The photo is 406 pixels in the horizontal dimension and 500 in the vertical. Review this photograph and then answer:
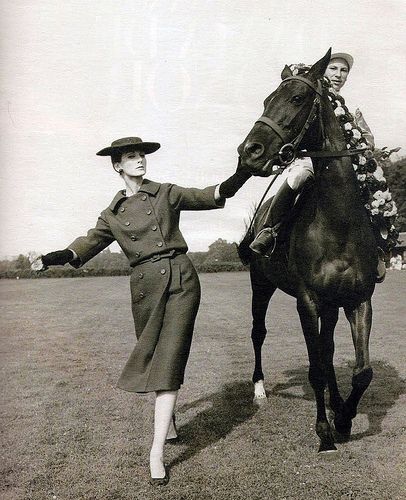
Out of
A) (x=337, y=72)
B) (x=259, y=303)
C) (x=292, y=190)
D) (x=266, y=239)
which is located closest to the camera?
(x=292, y=190)

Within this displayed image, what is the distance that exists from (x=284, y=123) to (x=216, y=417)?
3013 millimetres

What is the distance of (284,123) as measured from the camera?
4.45 meters

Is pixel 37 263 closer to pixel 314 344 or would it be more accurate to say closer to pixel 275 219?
pixel 275 219

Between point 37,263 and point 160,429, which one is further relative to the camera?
point 37,263

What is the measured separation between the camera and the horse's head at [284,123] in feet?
13.8

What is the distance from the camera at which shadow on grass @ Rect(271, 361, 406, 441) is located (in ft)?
18.6

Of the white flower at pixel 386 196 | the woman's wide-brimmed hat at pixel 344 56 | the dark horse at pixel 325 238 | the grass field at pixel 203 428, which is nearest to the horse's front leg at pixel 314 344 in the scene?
the dark horse at pixel 325 238

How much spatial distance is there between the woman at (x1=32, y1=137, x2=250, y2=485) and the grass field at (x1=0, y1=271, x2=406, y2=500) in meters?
0.50

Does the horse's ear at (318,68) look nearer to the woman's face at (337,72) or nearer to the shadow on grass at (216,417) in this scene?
the woman's face at (337,72)

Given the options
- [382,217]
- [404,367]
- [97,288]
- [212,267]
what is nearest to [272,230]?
[382,217]

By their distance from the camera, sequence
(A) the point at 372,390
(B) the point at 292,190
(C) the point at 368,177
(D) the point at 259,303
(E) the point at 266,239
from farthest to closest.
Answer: (D) the point at 259,303
(A) the point at 372,390
(C) the point at 368,177
(E) the point at 266,239
(B) the point at 292,190

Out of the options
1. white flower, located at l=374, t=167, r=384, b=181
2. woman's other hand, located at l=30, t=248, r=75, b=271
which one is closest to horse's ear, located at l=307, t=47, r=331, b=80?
white flower, located at l=374, t=167, r=384, b=181

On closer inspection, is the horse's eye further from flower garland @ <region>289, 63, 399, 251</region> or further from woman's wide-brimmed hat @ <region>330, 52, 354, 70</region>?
woman's wide-brimmed hat @ <region>330, 52, 354, 70</region>

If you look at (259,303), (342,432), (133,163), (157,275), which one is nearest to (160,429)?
(157,275)
